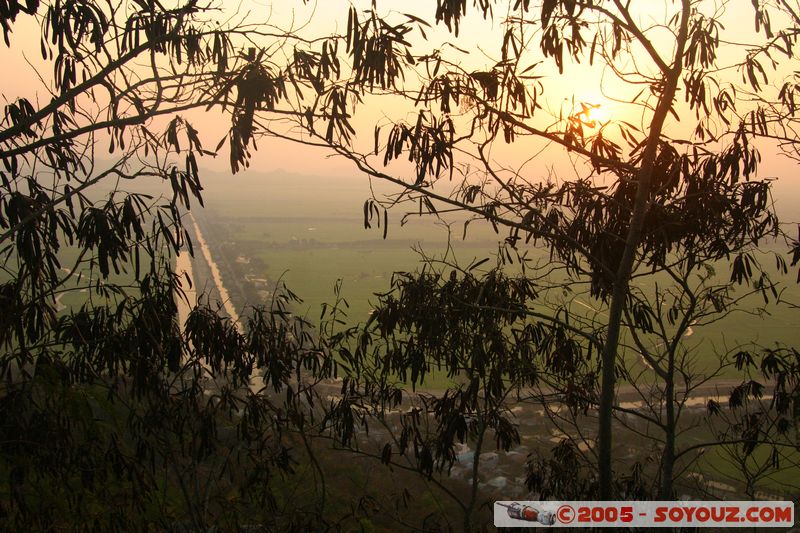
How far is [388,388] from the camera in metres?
4.63

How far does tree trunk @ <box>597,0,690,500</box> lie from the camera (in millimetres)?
2877

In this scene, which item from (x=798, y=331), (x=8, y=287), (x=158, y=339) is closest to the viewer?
(x=8, y=287)

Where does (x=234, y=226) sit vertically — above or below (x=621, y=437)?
above

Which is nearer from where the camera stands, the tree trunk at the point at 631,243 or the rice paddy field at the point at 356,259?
the tree trunk at the point at 631,243

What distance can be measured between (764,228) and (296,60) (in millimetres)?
2929

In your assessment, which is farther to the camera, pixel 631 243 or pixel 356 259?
pixel 356 259

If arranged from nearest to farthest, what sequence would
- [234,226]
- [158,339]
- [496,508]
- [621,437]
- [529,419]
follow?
[158,339] → [496,508] → [621,437] → [529,419] → [234,226]

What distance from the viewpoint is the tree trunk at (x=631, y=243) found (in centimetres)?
288

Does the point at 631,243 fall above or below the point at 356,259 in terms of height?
above

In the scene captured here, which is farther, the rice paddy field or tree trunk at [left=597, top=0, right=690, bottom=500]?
the rice paddy field

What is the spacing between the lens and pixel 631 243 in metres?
3.00

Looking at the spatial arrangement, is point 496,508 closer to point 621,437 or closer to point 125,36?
point 125,36

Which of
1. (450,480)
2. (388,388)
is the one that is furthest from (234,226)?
(388,388)

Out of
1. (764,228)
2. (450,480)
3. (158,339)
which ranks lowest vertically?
(450,480)
